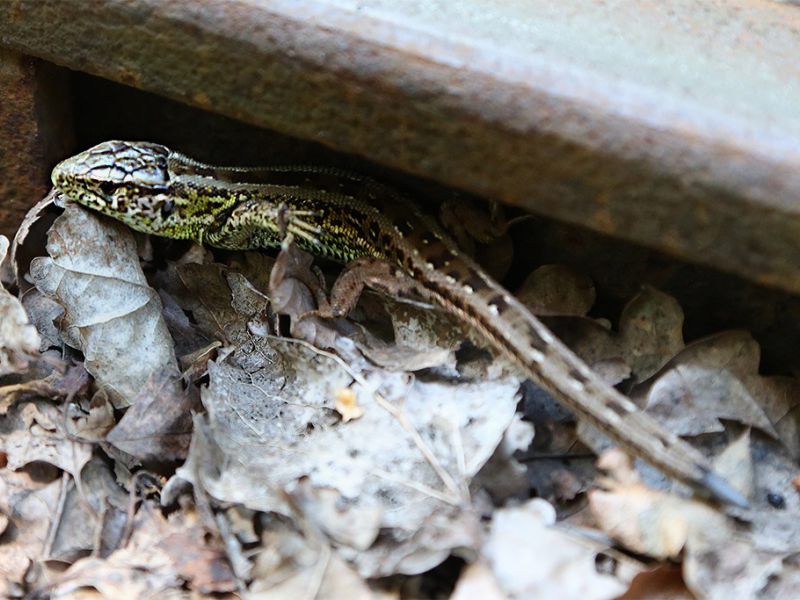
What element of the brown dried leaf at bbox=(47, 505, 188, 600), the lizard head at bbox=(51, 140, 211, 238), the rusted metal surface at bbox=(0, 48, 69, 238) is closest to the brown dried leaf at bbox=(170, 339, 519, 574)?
the brown dried leaf at bbox=(47, 505, 188, 600)

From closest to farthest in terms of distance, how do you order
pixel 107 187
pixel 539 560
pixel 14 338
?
1. pixel 539 560
2. pixel 14 338
3. pixel 107 187

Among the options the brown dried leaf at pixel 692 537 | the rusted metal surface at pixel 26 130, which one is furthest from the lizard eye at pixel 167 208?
the brown dried leaf at pixel 692 537

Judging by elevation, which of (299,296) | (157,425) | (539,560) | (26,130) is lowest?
(157,425)

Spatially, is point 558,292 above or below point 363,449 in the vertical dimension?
above

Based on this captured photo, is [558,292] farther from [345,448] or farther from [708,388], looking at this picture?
[345,448]

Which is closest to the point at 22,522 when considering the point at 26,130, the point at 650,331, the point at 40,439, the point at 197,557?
the point at 40,439

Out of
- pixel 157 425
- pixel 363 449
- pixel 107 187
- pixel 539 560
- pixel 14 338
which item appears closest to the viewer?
pixel 539 560

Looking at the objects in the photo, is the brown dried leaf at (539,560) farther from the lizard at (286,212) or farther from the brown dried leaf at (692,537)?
the lizard at (286,212)
